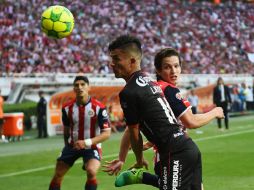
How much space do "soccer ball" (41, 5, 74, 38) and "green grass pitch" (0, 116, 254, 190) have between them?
2.93 metres

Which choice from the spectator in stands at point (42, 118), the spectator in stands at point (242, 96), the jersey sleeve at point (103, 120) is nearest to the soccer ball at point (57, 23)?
the jersey sleeve at point (103, 120)

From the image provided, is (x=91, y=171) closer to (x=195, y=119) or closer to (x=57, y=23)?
(x=57, y=23)

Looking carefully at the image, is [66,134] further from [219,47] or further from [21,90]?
[219,47]

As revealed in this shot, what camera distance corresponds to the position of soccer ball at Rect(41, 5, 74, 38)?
11.2 metres

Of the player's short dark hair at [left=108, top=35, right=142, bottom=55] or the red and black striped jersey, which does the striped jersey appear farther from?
the player's short dark hair at [left=108, top=35, right=142, bottom=55]

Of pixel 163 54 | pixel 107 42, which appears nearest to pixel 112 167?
pixel 163 54

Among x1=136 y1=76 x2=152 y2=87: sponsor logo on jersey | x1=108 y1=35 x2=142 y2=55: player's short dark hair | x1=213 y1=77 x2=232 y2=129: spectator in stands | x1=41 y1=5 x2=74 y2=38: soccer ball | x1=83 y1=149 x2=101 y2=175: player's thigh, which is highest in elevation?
x1=41 y1=5 x2=74 y2=38: soccer ball

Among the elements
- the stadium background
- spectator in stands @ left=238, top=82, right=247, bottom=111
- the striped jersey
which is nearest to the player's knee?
the striped jersey

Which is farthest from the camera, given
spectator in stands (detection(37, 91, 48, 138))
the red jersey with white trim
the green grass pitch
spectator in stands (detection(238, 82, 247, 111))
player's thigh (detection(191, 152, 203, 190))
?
spectator in stands (detection(238, 82, 247, 111))

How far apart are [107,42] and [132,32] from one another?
389 cm

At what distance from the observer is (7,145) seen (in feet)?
74.1

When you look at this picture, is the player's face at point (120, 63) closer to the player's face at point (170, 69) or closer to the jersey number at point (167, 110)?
the jersey number at point (167, 110)

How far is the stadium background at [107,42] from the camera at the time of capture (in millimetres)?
31922

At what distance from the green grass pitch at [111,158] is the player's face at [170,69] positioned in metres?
5.23
